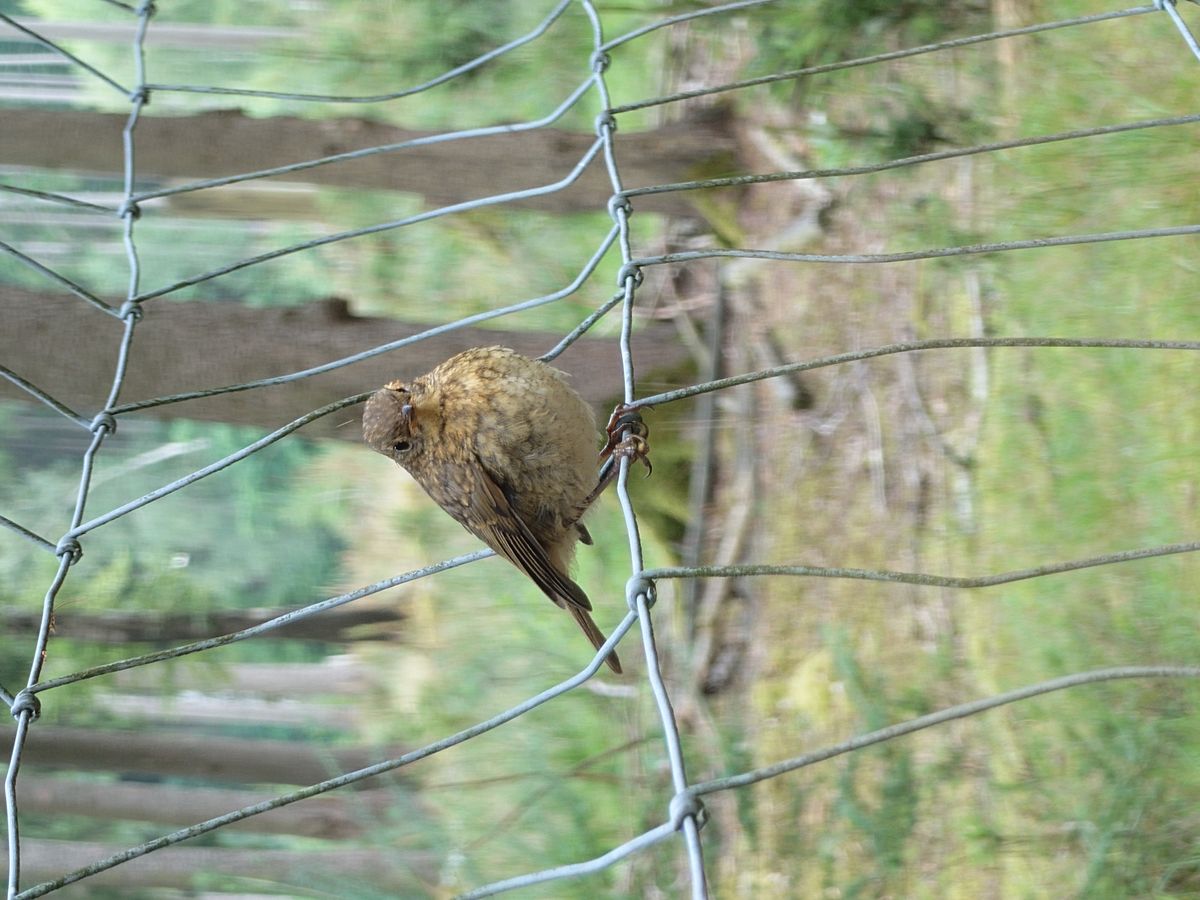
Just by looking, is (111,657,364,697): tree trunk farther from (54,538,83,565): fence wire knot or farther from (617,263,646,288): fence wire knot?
(617,263,646,288): fence wire knot

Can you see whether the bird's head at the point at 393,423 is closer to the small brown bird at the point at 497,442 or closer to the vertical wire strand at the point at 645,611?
the small brown bird at the point at 497,442

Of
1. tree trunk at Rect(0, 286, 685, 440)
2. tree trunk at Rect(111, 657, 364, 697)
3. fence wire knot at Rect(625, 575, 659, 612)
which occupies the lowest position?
fence wire knot at Rect(625, 575, 659, 612)

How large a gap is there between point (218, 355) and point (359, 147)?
24.4 inches

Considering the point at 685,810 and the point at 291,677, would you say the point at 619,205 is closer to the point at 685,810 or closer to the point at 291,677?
the point at 685,810

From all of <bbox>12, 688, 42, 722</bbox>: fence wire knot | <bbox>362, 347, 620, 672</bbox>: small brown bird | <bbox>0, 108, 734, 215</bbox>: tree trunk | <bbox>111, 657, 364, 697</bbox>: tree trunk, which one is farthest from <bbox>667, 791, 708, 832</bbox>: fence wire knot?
<bbox>111, 657, 364, 697</bbox>: tree trunk

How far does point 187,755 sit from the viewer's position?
2.22 metres

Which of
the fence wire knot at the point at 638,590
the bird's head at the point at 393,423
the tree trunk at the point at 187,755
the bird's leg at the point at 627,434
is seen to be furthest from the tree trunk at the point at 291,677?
the fence wire knot at the point at 638,590

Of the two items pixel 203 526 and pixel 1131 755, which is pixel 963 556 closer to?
pixel 1131 755

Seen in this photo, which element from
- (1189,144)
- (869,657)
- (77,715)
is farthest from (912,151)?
(77,715)

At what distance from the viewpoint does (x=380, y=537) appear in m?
3.07

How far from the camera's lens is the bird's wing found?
120 centimetres

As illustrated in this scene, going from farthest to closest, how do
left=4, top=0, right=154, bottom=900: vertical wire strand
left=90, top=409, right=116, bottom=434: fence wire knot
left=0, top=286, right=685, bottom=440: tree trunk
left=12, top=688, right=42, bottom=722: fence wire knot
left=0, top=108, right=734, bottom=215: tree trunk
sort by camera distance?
left=0, top=108, right=734, bottom=215: tree trunk
left=0, top=286, right=685, bottom=440: tree trunk
left=90, top=409, right=116, bottom=434: fence wire knot
left=12, top=688, right=42, bottom=722: fence wire knot
left=4, top=0, right=154, bottom=900: vertical wire strand

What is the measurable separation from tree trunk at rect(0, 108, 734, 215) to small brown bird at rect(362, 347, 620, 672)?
93 cm

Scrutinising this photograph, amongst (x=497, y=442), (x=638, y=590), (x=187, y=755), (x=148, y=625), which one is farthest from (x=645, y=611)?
(x=187, y=755)
